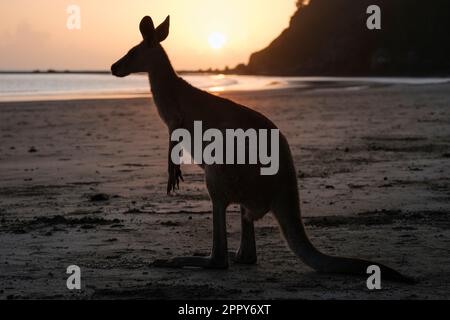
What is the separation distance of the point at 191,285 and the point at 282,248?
121cm

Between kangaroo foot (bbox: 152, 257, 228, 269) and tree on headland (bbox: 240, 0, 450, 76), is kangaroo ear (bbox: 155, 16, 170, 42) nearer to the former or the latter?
kangaroo foot (bbox: 152, 257, 228, 269)

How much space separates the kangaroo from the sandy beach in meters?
0.10

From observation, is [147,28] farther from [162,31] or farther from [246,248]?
[246,248]

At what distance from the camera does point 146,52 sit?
5.83 meters

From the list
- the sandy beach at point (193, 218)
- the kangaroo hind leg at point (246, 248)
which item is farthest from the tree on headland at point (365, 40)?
the kangaroo hind leg at point (246, 248)

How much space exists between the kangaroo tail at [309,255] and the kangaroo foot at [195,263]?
486 mm

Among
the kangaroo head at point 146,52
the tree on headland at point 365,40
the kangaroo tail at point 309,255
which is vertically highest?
the tree on headland at point 365,40

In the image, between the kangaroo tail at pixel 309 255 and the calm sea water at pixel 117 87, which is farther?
the calm sea water at pixel 117 87

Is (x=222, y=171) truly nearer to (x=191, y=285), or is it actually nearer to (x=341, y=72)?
Answer: (x=191, y=285)

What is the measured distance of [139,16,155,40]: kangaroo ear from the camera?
5602 mm

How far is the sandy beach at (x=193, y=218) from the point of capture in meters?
4.88

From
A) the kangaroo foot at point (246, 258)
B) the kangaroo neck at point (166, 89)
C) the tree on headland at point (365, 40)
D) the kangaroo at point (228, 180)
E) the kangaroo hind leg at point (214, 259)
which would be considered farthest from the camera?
the tree on headland at point (365, 40)

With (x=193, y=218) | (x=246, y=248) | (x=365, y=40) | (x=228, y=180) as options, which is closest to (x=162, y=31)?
(x=228, y=180)

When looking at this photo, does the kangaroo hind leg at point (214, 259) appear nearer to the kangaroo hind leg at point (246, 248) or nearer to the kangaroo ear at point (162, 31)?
the kangaroo hind leg at point (246, 248)
